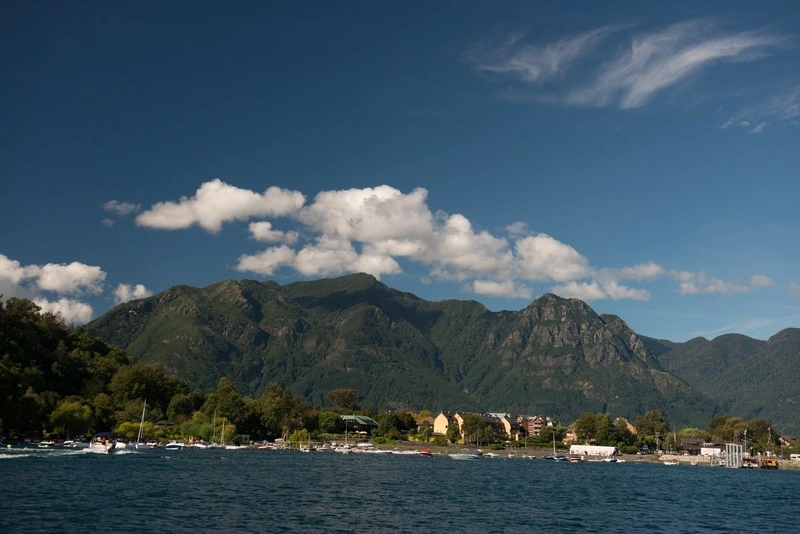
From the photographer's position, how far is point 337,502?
62500 mm

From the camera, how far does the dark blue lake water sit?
1902 inches

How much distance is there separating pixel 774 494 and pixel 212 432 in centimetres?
12492

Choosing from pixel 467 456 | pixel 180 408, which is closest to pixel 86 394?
pixel 180 408

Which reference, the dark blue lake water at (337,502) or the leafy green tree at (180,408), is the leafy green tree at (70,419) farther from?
the dark blue lake water at (337,502)

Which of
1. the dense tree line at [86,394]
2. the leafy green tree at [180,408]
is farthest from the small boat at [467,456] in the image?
the leafy green tree at [180,408]

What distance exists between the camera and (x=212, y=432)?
174m

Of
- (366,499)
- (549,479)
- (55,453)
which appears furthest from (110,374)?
(366,499)

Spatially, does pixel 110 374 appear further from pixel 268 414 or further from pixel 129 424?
pixel 268 414

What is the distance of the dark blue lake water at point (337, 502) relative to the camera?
48312mm

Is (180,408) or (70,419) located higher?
(180,408)

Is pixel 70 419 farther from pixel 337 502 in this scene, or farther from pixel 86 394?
pixel 337 502

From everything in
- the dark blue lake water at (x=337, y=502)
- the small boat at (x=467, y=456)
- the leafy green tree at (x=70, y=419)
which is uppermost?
the leafy green tree at (x=70, y=419)

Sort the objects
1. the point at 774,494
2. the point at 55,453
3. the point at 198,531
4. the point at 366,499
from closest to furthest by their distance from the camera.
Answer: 1. the point at 198,531
2. the point at 366,499
3. the point at 774,494
4. the point at 55,453

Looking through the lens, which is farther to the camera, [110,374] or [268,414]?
[268,414]
